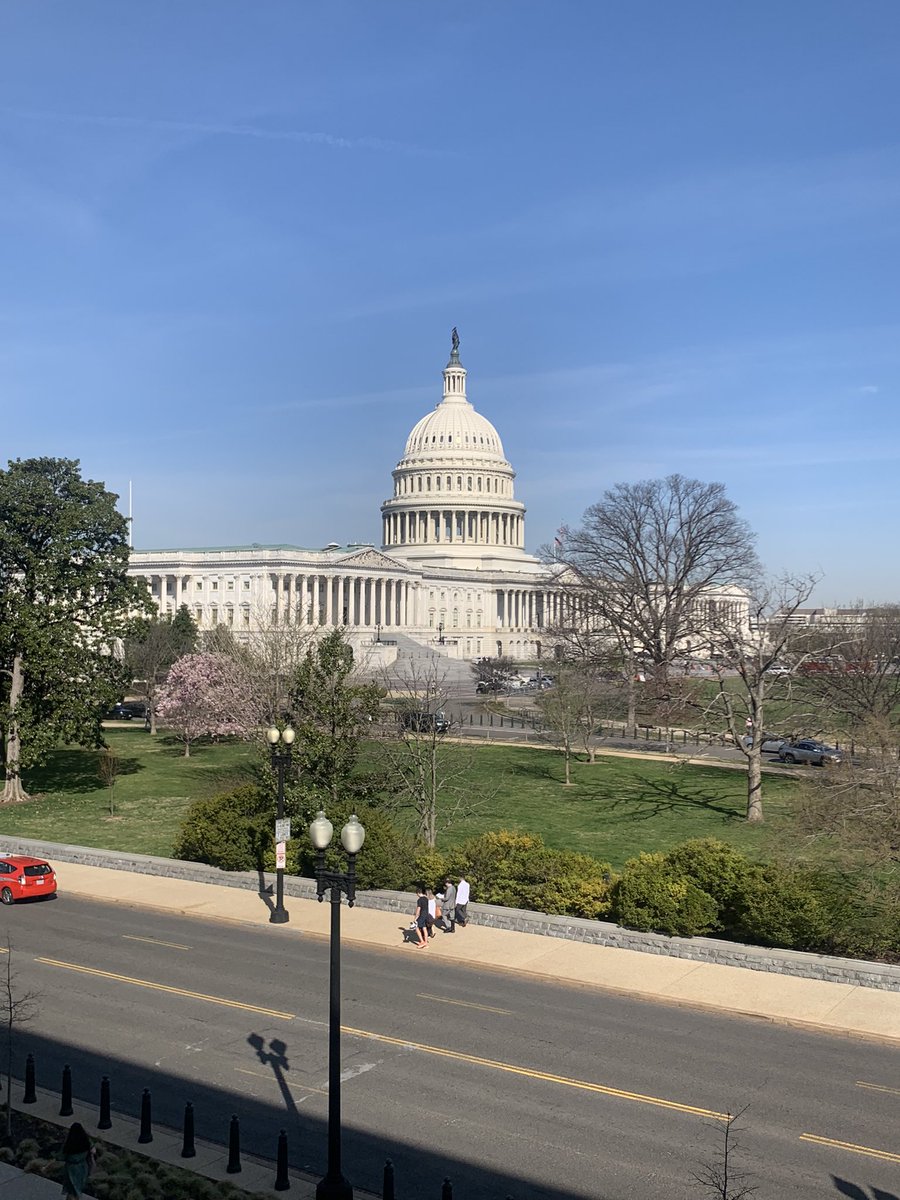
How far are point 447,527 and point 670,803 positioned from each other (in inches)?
5687

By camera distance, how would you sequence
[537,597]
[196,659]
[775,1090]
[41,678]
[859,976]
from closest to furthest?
[775,1090]
[859,976]
[41,678]
[196,659]
[537,597]

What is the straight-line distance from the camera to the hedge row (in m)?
25.0

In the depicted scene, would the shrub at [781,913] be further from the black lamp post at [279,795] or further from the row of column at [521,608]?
the row of column at [521,608]

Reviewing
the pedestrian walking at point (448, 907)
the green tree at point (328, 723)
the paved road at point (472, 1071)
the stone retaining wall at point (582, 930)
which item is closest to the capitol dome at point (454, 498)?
the green tree at point (328, 723)

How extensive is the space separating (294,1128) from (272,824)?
17552 mm

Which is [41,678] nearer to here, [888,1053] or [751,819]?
[751,819]

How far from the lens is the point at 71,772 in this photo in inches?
2189

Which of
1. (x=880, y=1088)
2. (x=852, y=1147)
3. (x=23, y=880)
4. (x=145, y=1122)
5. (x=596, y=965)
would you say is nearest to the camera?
(x=852, y=1147)

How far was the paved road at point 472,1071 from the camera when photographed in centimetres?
1551

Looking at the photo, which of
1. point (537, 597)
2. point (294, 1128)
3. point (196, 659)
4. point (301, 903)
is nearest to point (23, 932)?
point (301, 903)

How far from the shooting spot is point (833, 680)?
208 ft

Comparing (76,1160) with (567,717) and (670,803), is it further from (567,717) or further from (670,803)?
(567,717)

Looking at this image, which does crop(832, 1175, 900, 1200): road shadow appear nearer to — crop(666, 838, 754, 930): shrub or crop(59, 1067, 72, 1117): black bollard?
crop(59, 1067, 72, 1117): black bollard

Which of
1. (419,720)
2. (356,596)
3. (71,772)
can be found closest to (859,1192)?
(419,720)
